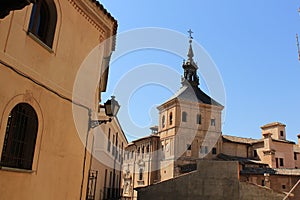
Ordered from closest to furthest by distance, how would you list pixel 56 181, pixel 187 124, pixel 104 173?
pixel 56 181 → pixel 104 173 → pixel 187 124

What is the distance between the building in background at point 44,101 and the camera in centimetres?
543

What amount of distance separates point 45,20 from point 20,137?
2788 mm

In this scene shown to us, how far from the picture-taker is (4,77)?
208 inches

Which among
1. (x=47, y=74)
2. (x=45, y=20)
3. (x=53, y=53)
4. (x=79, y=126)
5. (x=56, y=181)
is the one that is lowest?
(x=56, y=181)

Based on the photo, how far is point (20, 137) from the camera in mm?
5812

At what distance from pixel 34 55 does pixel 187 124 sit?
35.5 m

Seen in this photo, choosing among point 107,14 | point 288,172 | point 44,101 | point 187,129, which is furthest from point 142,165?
point 44,101

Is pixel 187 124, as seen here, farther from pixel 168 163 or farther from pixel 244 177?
pixel 244 177

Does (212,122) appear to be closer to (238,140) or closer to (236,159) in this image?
(238,140)

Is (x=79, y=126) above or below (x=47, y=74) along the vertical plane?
below

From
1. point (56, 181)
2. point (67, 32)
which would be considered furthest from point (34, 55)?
point (56, 181)

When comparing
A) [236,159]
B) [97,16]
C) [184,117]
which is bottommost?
[236,159]

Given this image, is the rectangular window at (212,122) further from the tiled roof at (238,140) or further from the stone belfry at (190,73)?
the stone belfry at (190,73)

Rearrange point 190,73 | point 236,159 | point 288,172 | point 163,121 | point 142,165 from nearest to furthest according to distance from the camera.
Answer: point 288,172 → point 236,159 → point 142,165 → point 163,121 → point 190,73
